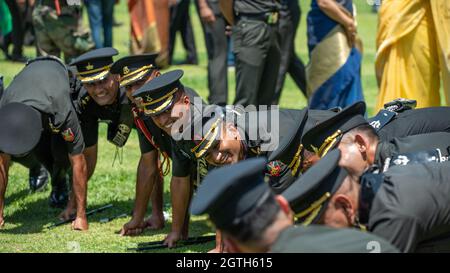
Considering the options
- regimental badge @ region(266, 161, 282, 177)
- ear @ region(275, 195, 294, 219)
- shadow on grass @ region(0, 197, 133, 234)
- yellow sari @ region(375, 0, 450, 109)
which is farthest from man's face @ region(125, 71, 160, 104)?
ear @ region(275, 195, 294, 219)

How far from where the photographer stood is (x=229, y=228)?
156 inches

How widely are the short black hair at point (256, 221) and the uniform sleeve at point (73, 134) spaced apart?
3.74 metres

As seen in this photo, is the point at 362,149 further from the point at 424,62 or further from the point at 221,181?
the point at 424,62

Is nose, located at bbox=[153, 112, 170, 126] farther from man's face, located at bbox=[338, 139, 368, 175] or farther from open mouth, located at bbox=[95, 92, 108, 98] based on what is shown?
man's face, located at bbox=[338, 139, 368, 175]

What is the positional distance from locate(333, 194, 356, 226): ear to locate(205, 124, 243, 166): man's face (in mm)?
1718

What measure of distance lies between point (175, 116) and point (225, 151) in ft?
2.31

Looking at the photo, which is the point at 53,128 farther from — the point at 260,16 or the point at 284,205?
the point at 284,205

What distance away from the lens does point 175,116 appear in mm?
6727

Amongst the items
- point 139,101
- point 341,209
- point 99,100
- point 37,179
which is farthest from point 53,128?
point 341,209

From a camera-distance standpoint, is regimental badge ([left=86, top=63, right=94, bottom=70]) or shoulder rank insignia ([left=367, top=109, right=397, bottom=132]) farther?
regimental badge ([left=86, top=63, right=94, bottom=70])

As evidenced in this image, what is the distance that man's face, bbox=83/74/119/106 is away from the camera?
7477mm

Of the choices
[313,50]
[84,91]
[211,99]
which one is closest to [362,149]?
[84,91]

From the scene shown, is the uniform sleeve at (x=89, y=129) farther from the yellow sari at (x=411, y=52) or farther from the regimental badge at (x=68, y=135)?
the yellow sari at (x=411, y=52)
